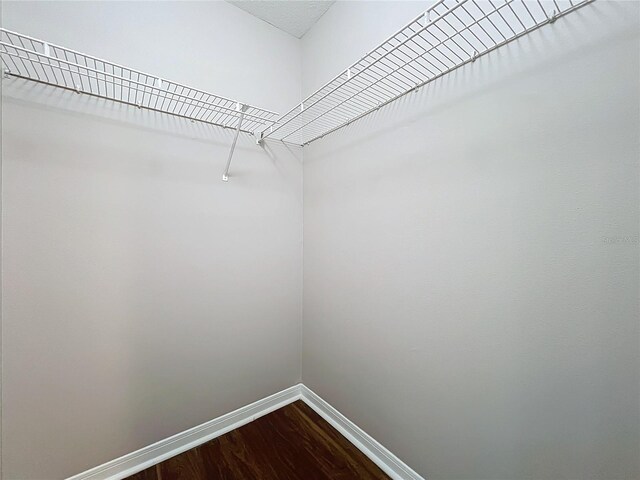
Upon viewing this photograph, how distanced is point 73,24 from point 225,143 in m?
0.71

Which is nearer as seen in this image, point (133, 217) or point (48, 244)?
point (48, 244)

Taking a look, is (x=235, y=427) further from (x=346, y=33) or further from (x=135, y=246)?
(x=346, y=33)

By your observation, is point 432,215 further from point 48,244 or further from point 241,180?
point 48,244

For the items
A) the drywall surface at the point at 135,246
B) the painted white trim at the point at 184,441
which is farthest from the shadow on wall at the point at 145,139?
the painted white trim at the point at 184,441

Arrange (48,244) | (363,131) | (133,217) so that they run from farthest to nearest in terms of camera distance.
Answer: (363,131), (133,217), (48,244)

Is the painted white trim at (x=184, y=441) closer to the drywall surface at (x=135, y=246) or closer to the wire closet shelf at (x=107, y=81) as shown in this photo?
the drywall surface at (x=135, y=246)

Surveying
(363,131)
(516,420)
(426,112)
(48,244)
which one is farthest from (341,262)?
(48,244)

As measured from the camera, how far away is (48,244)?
105 centimetres

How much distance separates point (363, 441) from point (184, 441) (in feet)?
3.09

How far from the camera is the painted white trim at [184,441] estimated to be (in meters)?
1.18

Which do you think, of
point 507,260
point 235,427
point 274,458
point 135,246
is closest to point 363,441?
point 274,458

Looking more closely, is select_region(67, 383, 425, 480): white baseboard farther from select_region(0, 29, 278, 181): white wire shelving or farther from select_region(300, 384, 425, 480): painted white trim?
select_region(0, 29, 278, 181): white wire shelving

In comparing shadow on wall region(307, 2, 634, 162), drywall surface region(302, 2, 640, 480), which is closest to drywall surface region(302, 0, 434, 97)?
drywall surface region(302, 2, 640, 480)

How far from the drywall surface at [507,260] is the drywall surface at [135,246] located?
0.61 metres
